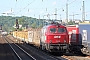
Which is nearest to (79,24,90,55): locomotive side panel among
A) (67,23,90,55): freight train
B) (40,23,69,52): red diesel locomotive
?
(67,23,90,55): freight train

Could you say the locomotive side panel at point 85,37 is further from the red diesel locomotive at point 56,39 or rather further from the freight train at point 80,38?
the red diesel locomotive at point 56,39

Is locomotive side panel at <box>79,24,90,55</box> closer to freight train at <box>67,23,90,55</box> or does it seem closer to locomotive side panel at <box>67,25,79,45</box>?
freight train at <box>67,23,90,55</box>

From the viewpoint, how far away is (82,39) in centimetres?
3042

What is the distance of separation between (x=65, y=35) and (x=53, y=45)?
1735 mm

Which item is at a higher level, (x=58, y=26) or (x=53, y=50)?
(x=58, y=26)

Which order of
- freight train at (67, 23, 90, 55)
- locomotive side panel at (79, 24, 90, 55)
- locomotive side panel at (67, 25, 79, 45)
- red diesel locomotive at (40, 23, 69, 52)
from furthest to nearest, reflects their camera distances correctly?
locomotive side panel at (67, 25, 79, 45), red diesel locomotive at (40, 23, 69, 52), freight train at (67, 23, 90, 55), locomotive side panel at (79, 24, 90, 55)

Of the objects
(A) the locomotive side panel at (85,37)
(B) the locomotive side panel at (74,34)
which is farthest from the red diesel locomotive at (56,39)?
(B) the locomotive side panel at (74,34)

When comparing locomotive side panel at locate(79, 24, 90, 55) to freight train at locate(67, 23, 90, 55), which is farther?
freight train at locate(67, 23, 90, 55)

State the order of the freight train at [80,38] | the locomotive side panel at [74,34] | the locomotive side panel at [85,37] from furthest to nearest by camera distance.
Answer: the locomotive side panel at [74,34] → the freight train at [80,38] → the locomotive side panel at [85,37]

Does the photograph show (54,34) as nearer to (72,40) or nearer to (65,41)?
(65,41)

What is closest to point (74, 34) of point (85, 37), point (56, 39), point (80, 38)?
point (80, 38)

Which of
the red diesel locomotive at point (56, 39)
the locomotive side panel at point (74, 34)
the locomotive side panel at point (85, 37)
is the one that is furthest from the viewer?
the locomotive side panel at point (74, 34)

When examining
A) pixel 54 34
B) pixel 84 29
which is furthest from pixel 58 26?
pixel 84 29

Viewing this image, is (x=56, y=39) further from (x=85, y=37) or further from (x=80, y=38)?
(x=80, y=38)
